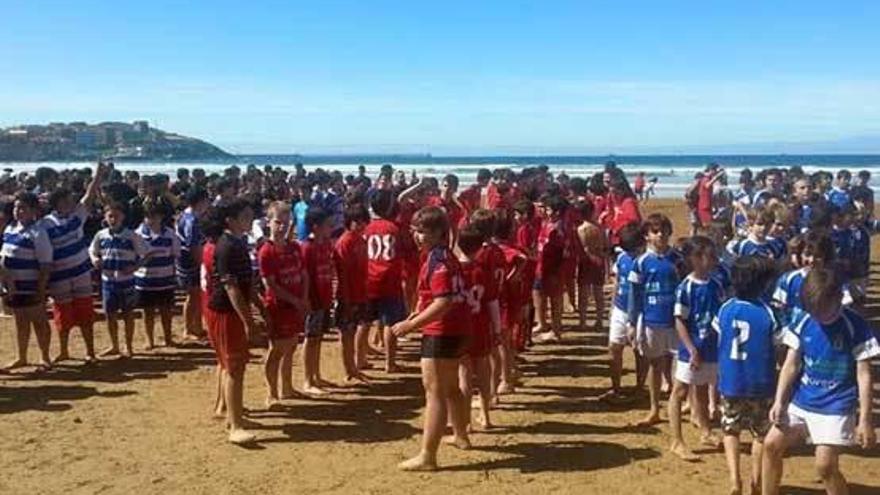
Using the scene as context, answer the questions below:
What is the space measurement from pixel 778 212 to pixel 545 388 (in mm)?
2773

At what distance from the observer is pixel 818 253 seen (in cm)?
657

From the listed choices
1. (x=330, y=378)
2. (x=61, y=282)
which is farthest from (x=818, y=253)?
(x=61, y=282)

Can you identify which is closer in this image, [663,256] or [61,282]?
[663,256]

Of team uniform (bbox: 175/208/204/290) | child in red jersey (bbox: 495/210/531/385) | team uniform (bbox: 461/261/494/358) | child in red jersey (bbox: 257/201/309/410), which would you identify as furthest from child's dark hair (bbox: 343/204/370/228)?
team uniform (bbox: 175/208/204/290)

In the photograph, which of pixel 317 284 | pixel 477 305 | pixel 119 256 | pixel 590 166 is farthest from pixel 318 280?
pixel 590 166

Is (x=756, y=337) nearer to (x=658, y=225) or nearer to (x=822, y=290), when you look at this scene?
(x=822, y=290)

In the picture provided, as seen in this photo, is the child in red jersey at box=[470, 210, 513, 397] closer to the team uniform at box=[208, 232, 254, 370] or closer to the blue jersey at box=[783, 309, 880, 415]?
the team uniform at box=[208, 232, 254, 370]

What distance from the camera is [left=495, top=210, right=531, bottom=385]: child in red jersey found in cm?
820

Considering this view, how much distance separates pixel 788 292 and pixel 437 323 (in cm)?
276

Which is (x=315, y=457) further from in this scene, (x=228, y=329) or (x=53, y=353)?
(x=53, y=353)

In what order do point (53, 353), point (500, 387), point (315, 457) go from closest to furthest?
point (315, 457)
point (500, 387)
point (53, 353)

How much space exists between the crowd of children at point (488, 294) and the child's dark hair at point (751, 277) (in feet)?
0.04

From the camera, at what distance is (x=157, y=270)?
428 inches

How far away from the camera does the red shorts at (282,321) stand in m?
8.15
